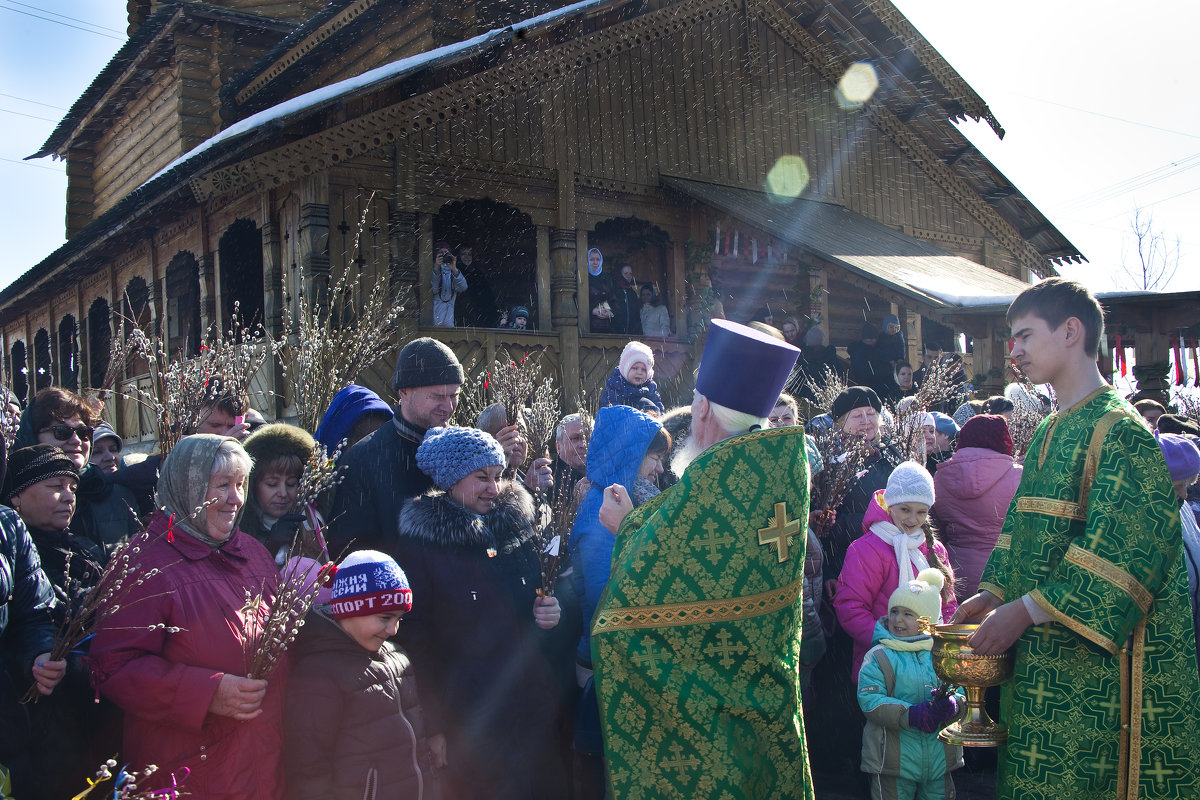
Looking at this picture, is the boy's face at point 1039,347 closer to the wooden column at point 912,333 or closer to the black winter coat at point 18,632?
the black winter coat at point 18,632

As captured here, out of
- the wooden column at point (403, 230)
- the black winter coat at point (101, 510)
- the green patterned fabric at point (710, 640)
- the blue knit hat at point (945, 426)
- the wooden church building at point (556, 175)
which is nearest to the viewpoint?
the green patterned fabric at point (710, 640)

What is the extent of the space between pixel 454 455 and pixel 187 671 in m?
1.30

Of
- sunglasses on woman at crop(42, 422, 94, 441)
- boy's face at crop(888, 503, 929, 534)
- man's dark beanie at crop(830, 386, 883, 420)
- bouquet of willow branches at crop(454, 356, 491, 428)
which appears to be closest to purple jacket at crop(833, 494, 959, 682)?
boy's face at crop(888, 503, 929, 534)

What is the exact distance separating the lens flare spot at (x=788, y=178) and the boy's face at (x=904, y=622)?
10.3m

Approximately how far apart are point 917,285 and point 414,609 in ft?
27.5

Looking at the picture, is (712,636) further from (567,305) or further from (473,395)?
(567,305)

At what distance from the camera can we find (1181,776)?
2.68 m

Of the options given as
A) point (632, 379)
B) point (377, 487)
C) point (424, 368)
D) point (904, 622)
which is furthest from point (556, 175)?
point (904, 622)

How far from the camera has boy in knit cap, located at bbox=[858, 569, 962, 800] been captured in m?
4.01

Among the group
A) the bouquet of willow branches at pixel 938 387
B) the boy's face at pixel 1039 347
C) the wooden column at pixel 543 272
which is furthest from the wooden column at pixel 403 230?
the boy's face at pixel 1039 347

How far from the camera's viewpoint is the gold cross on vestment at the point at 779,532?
2615 mm

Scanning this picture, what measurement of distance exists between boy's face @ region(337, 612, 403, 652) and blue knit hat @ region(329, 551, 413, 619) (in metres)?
0.02

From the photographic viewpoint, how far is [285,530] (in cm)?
351

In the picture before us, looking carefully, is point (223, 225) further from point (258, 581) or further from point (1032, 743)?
point (1032, 743)
